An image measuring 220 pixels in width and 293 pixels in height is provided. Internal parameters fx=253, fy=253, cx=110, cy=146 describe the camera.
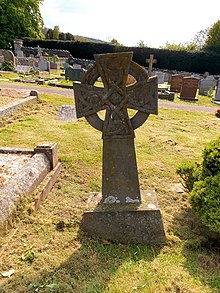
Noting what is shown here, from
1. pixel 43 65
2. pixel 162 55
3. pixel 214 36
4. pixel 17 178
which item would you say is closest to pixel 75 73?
pixel 43 65

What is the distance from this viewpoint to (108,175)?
10.9ft

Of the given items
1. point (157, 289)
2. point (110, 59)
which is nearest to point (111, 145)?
point (110, 59)

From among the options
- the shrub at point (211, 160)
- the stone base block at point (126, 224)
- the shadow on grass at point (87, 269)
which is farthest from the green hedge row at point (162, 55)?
the shadow on grass at point (87, 269)

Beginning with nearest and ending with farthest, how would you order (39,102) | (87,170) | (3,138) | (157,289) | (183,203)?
1. (157,289)
2. (183,203)
3. (87,170)
4. (3,138)
5. (39,102)

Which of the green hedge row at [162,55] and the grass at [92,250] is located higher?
the green hedge row at [162,55]

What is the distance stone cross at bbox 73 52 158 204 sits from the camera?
2975 mm

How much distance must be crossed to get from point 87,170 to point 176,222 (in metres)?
2.06

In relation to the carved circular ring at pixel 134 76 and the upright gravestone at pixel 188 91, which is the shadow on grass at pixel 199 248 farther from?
the upright gravestone at pixel 188 91

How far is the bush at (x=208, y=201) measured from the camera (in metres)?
2.93

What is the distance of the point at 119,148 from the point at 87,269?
143 cm

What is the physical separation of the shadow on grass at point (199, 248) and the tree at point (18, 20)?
38.4 metres

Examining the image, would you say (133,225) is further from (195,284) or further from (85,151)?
(85,151)

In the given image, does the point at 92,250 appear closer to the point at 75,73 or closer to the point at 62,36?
the point at 75,73

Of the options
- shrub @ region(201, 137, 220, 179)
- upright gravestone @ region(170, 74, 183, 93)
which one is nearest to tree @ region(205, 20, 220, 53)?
upright gravestone @ region(170, 74, 183, 93)
